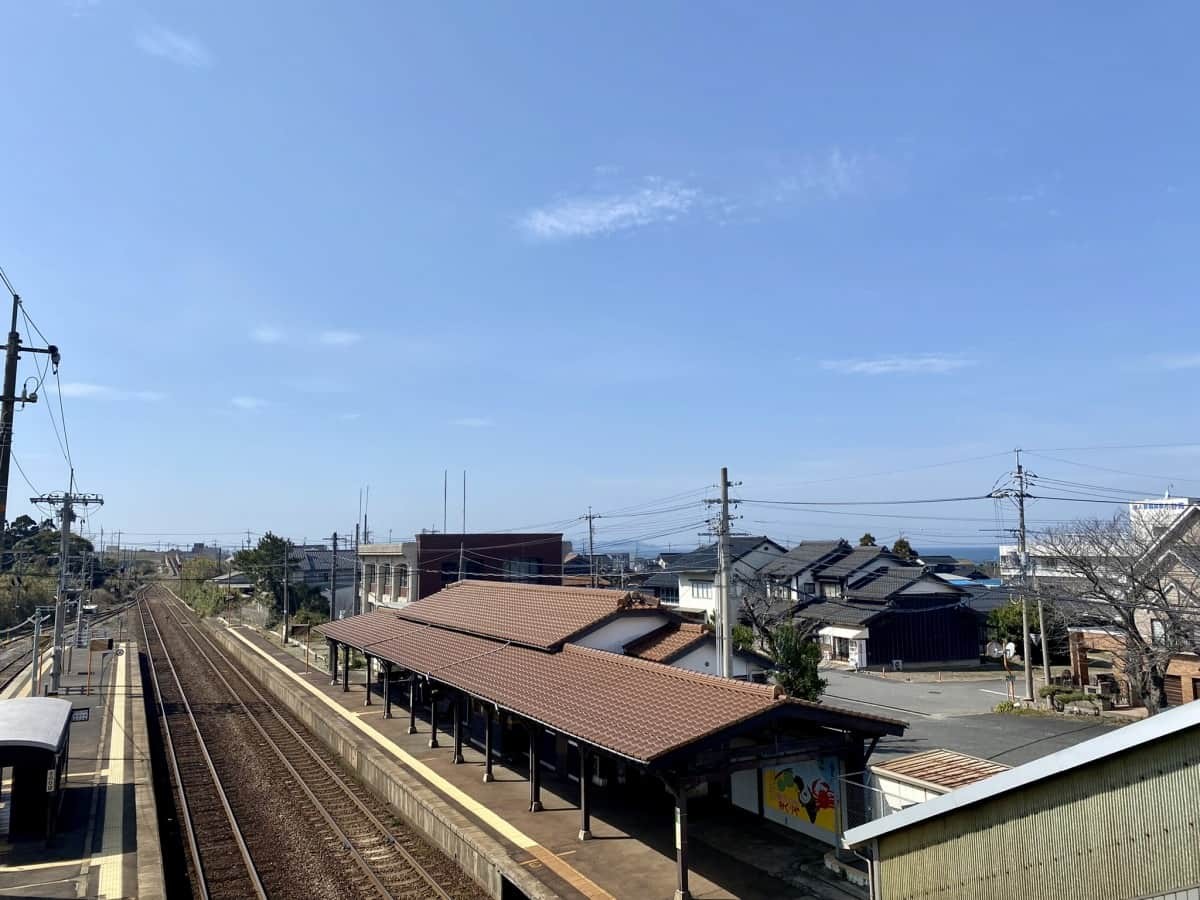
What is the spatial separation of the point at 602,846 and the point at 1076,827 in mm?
8096

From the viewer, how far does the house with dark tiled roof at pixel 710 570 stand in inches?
1768

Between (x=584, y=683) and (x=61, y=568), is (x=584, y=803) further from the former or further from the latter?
(x=61, y=568)

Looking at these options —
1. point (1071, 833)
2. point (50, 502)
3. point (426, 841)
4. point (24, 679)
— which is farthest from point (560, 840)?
point (24, 679)

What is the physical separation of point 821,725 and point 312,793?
11.4m

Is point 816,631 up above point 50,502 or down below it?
below

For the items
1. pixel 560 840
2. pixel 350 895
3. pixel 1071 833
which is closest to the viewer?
pixel 1071 833

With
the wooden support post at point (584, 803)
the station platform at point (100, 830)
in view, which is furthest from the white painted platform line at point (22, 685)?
the wooden support post at point (584, 803)

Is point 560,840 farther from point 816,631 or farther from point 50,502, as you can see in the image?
point 816,631

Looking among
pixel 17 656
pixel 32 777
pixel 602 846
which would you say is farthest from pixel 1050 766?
pixel 17 656

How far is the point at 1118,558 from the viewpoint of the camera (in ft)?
79.2

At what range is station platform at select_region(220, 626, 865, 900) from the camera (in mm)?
10930

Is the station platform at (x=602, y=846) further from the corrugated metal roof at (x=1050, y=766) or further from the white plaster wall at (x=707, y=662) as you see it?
the corrugated metal roof at (x=1050, y=766)

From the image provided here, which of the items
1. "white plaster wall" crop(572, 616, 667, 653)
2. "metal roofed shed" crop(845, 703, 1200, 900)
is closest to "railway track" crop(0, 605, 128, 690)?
"white plaster wall" crop(572, 616, 667, 653)

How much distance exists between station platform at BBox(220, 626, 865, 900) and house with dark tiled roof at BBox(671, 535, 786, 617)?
22.6 m
